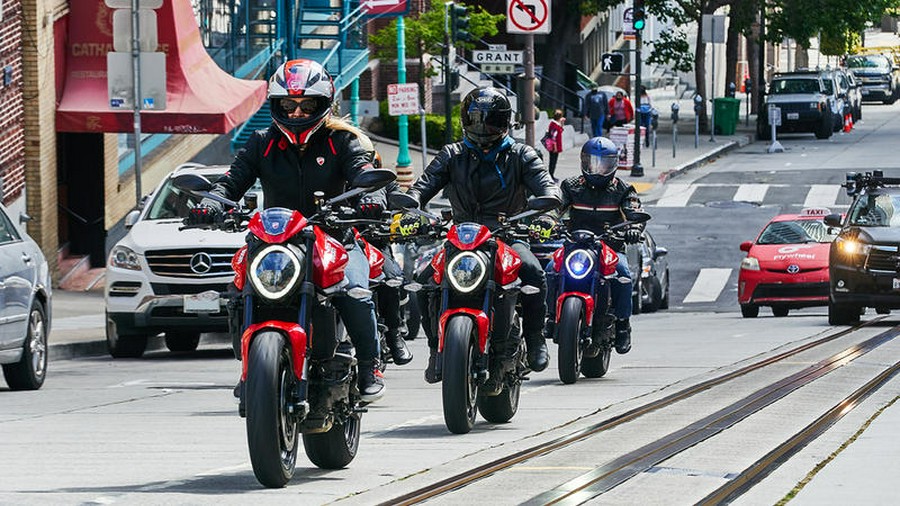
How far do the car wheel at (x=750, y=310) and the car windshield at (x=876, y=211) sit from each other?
158 inches

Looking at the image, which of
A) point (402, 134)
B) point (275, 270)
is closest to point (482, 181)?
point (275, 270)

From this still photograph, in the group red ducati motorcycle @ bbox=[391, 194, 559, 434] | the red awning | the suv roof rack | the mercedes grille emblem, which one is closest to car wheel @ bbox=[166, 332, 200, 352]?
the mercedes grille emblem

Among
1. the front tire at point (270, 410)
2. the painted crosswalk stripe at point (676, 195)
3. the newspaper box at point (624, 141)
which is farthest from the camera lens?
the newspaper box at point (624, 141)

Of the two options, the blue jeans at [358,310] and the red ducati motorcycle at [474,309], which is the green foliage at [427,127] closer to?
the red ducati motorcycle at [474,309]

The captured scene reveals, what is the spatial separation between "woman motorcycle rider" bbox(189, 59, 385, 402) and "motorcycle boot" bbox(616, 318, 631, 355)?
21.4ft

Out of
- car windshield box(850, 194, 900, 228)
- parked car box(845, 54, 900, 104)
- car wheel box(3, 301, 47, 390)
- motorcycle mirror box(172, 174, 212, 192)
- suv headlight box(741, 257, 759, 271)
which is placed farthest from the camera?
parked car box(845, 54, 900, 104)

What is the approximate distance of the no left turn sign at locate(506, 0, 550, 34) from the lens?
32875mm

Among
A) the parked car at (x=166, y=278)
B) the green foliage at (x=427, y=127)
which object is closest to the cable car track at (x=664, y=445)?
the parked car at (x=166, y=278)

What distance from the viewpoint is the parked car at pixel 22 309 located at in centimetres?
1595

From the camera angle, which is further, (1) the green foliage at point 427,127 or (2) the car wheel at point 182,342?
(1) the green foliage at point 427,127

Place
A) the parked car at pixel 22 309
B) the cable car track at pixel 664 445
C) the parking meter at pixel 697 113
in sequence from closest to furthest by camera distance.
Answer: the cable car track at pixel 664 445 < the parked car at pixel 22 309 < the parking meter at pixel 697 113

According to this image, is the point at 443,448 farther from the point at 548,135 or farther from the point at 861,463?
the point at 548,135

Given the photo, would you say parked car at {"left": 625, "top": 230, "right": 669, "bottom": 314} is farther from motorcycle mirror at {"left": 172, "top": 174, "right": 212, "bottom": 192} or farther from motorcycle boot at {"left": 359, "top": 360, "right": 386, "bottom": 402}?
motorcycle mirror at {"left": 172, "top": 174, "right": 212, "bottom": 192}

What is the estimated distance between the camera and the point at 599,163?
16703 millimetres
